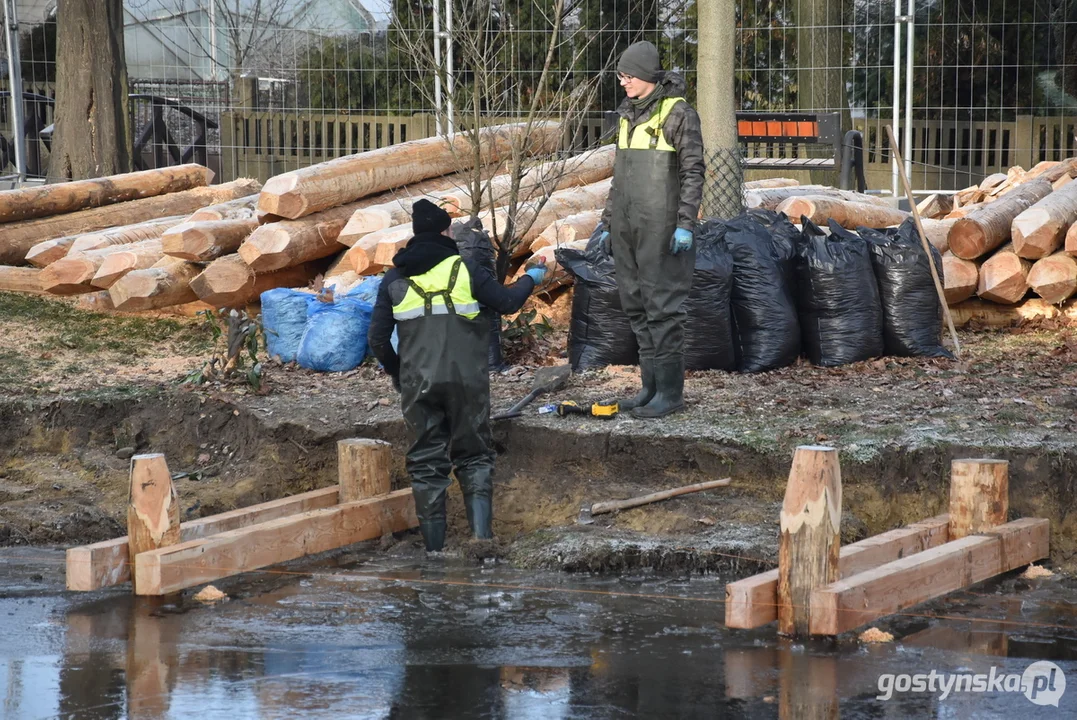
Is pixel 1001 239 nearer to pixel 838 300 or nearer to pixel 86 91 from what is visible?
pixel 838 300

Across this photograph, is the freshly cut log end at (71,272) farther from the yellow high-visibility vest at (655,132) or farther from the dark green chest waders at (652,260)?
the yellow high-visibility vest at (655,132)

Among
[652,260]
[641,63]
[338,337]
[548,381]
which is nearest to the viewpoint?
[641,63]

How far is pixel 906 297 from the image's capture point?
339 inches

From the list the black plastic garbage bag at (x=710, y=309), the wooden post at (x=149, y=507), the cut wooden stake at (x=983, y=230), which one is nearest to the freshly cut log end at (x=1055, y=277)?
the cut wooden stake at (x=983, y=230)

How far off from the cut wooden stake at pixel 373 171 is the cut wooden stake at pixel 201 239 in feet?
1.23

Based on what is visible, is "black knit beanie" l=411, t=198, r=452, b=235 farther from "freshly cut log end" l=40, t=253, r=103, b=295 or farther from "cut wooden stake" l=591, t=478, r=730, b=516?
"freshly cut log end" l=40, t=253, r=103, b=295

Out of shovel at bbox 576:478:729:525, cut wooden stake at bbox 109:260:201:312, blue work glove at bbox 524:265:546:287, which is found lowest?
shovel at bbox 576:478:729:525

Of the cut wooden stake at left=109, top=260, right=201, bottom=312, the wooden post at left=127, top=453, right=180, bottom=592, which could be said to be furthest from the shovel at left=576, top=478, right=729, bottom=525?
the cut wooden stake at left=109, top=260, right=201, bottom=312

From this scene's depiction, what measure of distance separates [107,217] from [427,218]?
23.9 ft

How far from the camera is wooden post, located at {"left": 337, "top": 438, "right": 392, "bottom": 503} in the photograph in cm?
701

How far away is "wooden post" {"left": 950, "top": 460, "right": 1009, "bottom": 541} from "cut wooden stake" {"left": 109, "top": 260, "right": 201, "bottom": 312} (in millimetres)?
6758

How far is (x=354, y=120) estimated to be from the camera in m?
15.7

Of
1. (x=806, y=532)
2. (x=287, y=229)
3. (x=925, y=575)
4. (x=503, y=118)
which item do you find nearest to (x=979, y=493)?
(x=925, y=575)

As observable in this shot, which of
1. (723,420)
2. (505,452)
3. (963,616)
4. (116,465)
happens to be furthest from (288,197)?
(963,616)
